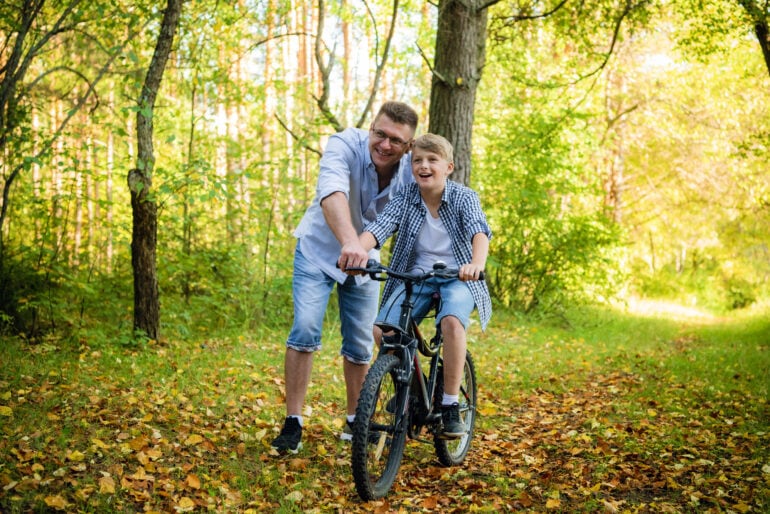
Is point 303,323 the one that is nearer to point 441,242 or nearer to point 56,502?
point 441,242

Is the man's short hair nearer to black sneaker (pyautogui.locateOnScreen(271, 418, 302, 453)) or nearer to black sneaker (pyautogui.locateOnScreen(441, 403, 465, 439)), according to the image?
black sneaker (pyautogui.locateOnScreen(441, 403, 465, 439))

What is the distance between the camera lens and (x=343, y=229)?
392 centimetres

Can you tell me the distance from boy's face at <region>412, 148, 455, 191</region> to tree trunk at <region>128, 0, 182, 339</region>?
11.2ft

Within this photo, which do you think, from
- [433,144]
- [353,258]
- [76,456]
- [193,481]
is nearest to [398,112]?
[433,144]

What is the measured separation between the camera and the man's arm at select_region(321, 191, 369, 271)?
373 centimetres

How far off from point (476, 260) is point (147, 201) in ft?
14.2

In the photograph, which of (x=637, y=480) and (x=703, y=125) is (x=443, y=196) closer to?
(x=637, y=480)

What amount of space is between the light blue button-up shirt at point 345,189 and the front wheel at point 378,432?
29.8 inches

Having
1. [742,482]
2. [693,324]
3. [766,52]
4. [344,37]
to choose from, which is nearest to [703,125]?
[693,324]

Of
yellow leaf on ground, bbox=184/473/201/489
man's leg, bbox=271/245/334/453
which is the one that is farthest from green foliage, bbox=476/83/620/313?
yellow leaf on ground, bbox=184/473/201/489

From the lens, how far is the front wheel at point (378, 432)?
3.61 meters

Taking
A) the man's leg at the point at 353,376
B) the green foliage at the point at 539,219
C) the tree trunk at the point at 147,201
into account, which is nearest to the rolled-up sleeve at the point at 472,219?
the man's leg at the point at 353,376

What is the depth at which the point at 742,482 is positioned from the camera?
14.0 feet

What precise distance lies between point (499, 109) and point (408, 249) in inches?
465
